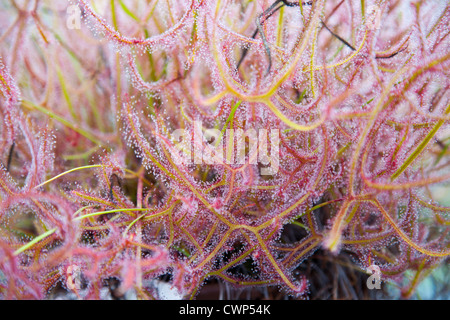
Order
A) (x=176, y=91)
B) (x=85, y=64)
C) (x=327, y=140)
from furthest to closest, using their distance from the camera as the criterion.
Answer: (x=85, y=64), (x=176, y=91), (x=327, y=140)

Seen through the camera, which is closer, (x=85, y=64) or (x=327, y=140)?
(x=327, y=140)

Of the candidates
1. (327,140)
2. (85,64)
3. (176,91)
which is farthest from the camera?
(85,64)

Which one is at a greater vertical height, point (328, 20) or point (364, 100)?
point (328, 20)

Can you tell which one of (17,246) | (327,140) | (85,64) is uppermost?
(85,64)
